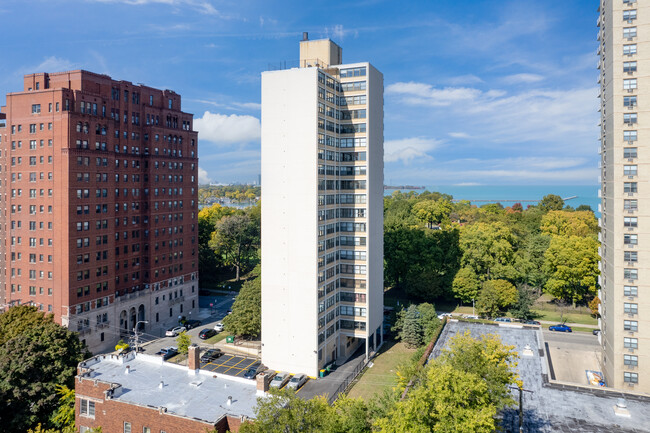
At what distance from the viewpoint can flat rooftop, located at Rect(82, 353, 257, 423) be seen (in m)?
39.5

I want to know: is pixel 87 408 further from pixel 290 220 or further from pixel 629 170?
pixel 629 170

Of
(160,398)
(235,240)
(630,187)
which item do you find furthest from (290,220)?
(235,240)

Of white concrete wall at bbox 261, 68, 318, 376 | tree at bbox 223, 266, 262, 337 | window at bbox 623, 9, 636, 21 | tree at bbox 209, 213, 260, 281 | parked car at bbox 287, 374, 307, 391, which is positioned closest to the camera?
Result: window at bbox 623, 9, 636, 21

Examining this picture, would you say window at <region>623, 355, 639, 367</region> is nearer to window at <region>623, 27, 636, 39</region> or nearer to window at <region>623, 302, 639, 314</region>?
window at <region>623, 302, 639, 314</region>

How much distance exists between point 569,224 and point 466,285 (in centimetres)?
4583

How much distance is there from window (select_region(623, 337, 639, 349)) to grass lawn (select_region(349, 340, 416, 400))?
27.0m

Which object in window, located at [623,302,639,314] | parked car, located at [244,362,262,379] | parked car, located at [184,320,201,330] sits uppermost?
window, located at [623,302,639,314]

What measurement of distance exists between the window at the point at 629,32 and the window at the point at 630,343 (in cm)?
3405

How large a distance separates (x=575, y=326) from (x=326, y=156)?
5678 cm

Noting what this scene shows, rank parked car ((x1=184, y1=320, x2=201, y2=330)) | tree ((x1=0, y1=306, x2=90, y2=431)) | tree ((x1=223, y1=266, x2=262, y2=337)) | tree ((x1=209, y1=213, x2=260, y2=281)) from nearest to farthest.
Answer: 1. tree ((x1=0, y1=306, x2=90, y2=431))
2. tree ((x1=223, y1=266, x2=262, y2=337))
3. parked car ((x1=184, y1=320, x2=201, y2=330))
4. tree ((x1=209, y1=213, x2=260, y2=281))

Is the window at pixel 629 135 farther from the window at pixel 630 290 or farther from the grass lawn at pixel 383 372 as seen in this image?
the grass lawn at pixel 383 372

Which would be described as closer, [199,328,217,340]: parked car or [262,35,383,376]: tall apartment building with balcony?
[262,35,383,376]: tall apartment building with balcony

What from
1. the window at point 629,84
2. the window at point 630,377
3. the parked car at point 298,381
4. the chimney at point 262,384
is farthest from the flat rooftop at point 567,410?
the window at point 629,84

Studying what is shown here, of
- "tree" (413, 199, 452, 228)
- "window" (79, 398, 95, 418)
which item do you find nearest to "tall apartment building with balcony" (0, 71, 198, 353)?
"window" (79, 398, 95, 418)
